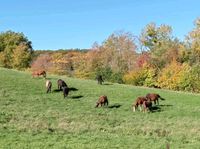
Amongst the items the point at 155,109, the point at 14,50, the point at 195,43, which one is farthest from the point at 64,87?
the point at 14,50

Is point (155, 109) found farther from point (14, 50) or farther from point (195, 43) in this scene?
point (14, 50)

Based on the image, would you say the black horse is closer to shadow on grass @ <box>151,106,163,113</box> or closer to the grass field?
the grass field

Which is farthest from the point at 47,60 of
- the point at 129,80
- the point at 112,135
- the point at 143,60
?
the point at 112,135

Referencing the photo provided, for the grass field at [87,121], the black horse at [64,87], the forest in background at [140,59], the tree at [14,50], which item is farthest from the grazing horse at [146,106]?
the tree at [14,50]

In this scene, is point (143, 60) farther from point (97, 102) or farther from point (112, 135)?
point (112, 135)

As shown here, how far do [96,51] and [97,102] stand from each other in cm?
7266

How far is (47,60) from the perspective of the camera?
151375 mm

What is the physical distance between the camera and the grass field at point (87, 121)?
21328mm

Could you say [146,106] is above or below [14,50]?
below

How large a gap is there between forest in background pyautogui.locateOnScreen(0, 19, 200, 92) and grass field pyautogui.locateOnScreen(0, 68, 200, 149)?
33797mm

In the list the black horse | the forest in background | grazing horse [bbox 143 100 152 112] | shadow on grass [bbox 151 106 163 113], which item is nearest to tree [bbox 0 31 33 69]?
the forest in background

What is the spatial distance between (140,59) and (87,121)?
69.6m

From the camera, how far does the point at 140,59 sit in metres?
97.0

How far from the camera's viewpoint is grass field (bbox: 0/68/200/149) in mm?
21328
